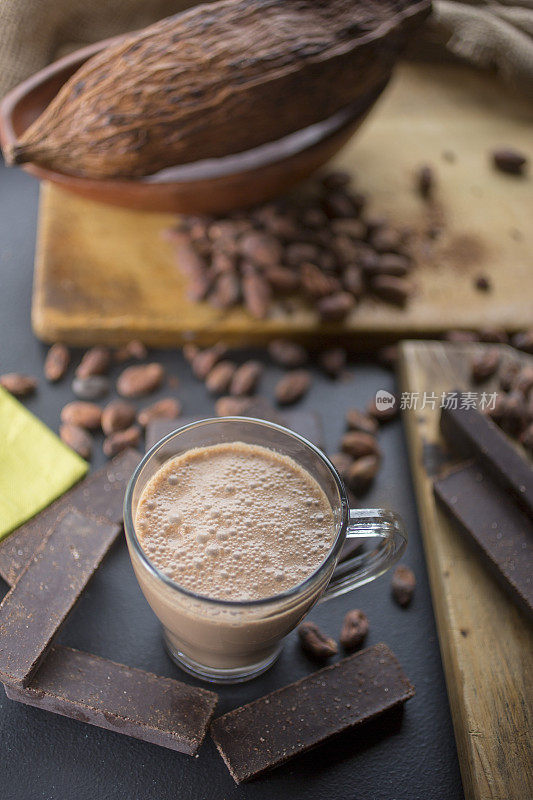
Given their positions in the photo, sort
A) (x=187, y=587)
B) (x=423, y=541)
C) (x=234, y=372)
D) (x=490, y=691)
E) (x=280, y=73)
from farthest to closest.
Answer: (x=234, y=372) → (x=280, y=73) → (x=423, y=541) → (x=490, y=691) → (x=187, y=587)

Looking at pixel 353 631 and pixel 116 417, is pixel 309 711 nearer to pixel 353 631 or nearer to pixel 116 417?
pixel 353 631

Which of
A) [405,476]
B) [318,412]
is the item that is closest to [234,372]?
[318,412]

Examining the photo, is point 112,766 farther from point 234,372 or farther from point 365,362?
point 365,362

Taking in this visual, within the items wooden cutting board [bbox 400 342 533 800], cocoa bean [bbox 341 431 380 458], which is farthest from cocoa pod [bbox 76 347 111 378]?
wooden cutting board [bbox 400 342 533 800]

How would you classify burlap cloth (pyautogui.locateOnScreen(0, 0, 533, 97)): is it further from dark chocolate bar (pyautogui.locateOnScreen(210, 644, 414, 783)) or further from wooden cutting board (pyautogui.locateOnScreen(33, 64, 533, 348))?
dark chocolate bar (pyautogui.locateOnScreen(210, 644, 414, 783))

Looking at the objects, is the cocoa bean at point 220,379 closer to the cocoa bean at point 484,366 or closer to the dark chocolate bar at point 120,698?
the cocoa bean at point 484,366

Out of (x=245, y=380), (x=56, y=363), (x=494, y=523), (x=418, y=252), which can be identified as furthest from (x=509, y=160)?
(x=56, y=363)

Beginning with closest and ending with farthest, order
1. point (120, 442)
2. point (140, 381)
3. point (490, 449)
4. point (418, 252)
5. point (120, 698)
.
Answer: point (120, 698) → point (490, 449) → point (120, 442) → point (140, 381) → point (418, 252)
